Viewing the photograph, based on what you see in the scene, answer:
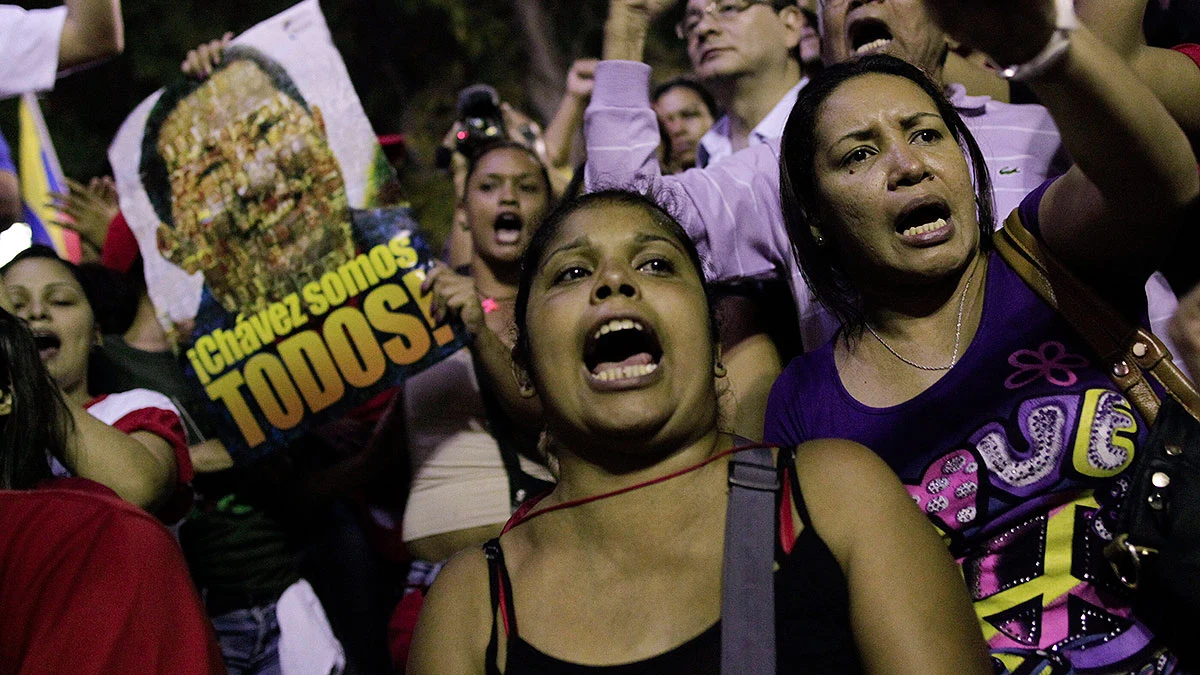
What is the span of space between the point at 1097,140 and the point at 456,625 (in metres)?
1.16

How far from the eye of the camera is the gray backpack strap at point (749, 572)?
65.5 inches

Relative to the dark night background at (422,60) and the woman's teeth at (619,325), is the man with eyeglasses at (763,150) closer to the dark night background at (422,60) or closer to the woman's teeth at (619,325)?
the woman's teeth at (619,325)

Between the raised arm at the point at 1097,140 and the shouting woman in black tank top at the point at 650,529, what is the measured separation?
0.50 meters

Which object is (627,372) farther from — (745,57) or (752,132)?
(745,57)

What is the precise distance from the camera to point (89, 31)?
148 inches

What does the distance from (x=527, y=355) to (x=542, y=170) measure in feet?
7.04

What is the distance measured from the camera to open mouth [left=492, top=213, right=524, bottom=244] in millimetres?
3992

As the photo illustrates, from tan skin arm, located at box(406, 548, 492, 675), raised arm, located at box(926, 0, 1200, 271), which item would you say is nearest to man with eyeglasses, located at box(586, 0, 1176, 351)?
raised arm, located at box(926, 0, 1200, 271)

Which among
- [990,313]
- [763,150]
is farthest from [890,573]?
[763,150]

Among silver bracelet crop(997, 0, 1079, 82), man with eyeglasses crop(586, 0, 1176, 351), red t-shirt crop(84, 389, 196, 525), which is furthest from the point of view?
red t-shirt crop(84, 389, 196, 525)

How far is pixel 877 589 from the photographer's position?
168 cm

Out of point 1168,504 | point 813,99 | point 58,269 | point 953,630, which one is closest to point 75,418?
point 58,269

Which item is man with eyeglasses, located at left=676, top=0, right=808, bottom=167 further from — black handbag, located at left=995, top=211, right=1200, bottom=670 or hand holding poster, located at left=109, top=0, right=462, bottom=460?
black handbag, located at left=995, top=211, right=1200, bottom=670

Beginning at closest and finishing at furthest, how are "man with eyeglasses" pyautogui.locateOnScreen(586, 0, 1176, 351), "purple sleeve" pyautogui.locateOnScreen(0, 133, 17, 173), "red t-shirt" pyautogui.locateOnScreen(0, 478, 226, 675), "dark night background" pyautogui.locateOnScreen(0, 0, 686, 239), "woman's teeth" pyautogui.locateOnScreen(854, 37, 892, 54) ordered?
"red t-shirt" pyautogui.locateOnScreen(0, 478, 226, 675) < "man with eyeglasses" pyautogui.locateOnScreen(586, 0, 1176, 351) < "woman's teeth" pyautogui.locateOnScreen(854, 37, 892, 54) < "purple sleeve" pyautogui.locateOnScreen(0, 133, 17, 173) < "dark night background" pyautogui.locateOnScreen(0, 0, 686, 239)
